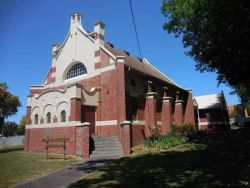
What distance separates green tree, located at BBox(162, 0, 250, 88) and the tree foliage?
2941 centimetres

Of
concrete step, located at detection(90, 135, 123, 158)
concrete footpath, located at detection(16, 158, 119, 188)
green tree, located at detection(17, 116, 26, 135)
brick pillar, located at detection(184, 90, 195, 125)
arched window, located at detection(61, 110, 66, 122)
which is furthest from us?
green tree, located at detection(17, 116, 26, 135)

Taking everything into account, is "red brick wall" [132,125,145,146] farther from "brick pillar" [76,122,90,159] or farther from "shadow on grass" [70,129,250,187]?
"shadow on grass" [70,129,250,187]

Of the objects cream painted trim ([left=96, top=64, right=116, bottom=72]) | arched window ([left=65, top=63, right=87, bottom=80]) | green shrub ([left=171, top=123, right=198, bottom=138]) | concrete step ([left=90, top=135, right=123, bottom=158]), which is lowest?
concrete step ([left=90, top=135, right=123, bottom=158])

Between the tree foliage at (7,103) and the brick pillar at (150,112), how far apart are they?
2561 cm

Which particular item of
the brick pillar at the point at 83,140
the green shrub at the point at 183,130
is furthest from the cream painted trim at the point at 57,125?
the green shrub at the point at 183,130

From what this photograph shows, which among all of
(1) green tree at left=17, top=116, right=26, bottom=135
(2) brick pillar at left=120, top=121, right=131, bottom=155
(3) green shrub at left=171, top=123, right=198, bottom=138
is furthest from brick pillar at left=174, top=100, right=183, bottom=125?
Answer: (1) green tree at left=17, top=116, right=26, bottom=135

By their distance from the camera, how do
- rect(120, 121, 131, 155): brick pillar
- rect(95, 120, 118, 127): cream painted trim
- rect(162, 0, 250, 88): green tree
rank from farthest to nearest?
rect(95, 120, 118, 127): cream painted trim, rect(120, 121, 131, 155): brick pillar, rect(162, 0, 250, 88): green tree

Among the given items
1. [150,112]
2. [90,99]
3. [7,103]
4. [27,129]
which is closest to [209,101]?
[150,112]

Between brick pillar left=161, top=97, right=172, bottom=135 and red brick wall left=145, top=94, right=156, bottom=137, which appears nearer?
red brick wall left=145, top=94, right=156, bottom=137

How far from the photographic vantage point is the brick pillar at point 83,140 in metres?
15.8

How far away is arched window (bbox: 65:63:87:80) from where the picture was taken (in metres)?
23.6

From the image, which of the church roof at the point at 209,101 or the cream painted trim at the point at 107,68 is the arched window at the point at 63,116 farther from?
the church roof at the point at 209,101

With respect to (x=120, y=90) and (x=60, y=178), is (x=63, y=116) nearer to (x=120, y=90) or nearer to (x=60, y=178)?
(x=120, y=90)

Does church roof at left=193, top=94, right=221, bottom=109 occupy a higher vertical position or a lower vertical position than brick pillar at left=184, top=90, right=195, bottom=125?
higher
